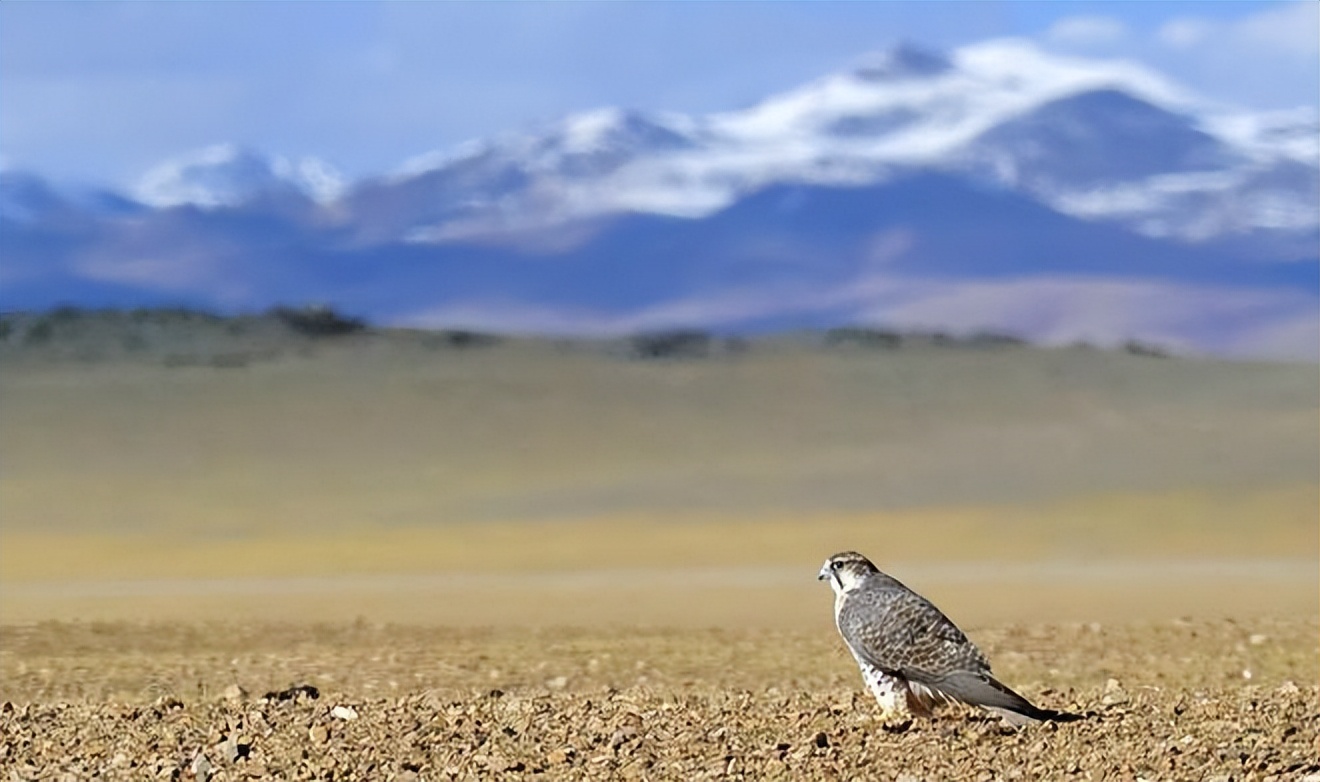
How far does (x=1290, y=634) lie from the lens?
632 inches

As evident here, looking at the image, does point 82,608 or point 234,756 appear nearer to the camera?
point 234,756

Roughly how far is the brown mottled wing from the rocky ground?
262 mm

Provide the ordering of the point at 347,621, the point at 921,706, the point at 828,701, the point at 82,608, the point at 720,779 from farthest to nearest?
the point at 82,608 → the point at 347,621 → the point at 828,701 → the point at 921,706 → the point at 720,779

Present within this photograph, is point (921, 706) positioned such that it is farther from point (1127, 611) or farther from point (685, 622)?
point (1127, 611)

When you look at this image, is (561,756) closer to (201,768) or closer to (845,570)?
(201,768)

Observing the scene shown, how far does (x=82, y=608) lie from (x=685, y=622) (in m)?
6.31

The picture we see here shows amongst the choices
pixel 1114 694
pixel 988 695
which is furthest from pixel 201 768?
pixel 1114 694

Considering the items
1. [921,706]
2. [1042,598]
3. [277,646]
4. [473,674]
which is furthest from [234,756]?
[1042,598]

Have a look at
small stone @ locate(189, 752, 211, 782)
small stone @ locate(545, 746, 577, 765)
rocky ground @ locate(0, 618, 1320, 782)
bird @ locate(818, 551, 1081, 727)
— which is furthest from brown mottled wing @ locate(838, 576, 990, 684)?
small stone @ locate(189, 752, 211, 782)

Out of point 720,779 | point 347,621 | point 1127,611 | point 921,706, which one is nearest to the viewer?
point 720,779

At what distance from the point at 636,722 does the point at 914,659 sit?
119 centimetres

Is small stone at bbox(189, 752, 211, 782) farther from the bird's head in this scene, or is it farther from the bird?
the bird's head

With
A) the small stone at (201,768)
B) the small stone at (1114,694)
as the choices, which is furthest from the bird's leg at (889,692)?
the small stone at (201,768)

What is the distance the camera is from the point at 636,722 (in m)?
9.59
